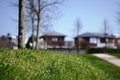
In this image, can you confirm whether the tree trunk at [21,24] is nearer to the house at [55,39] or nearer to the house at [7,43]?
the house at [7,43]

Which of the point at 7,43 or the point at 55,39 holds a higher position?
the point at 55,39

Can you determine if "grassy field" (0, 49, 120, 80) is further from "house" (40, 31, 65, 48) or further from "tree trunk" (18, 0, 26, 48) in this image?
"house" (40, 31, 65, 48)

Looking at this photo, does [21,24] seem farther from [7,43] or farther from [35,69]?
[7,43]

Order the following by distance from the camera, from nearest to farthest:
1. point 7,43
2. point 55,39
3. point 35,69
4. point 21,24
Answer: point 35,69
point 21,24
point 7,43
point 55,39

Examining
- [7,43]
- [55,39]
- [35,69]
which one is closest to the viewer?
[35,69]

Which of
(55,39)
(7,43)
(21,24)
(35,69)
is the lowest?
(35,69)

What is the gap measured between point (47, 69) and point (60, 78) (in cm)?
64

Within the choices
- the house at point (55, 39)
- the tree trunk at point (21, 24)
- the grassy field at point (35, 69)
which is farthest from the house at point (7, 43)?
the grassy field at point (35, 69)

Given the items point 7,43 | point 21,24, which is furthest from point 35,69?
point 7,43

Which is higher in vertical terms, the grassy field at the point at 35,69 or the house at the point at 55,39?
the house at the point at 55,39

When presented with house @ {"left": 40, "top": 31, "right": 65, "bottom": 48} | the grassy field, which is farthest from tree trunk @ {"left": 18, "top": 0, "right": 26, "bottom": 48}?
house @ {"left": 40, "top": 31, "right": 65, "bottom": 48}

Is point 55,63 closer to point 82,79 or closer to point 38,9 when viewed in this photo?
point 82,79

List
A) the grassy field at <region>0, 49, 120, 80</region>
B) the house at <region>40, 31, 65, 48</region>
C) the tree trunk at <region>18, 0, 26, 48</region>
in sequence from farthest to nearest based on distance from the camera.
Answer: the house at <region>40, 31, 65, 48</region>
the tree trunk at <region>18, 0, 26, 48</region>
the grassy field at <region>0, 49, 120, 80</region>

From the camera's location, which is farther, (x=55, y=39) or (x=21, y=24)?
(x=55, y=39)
